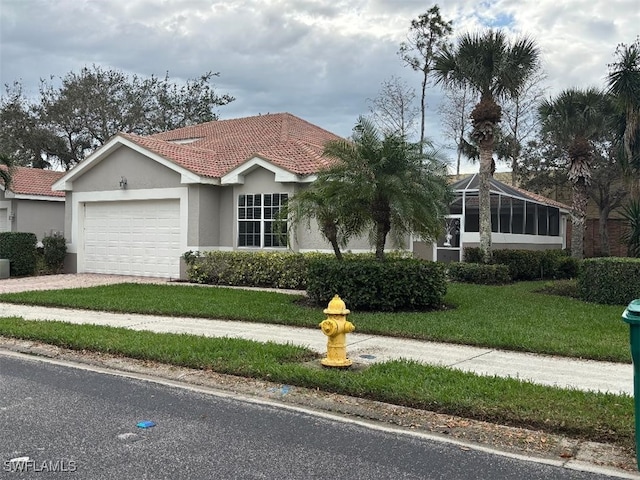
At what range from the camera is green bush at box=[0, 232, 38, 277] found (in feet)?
64.3

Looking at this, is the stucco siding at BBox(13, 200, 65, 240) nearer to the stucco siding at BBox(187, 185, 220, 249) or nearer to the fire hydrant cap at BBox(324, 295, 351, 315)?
the stucco siding at BBox(187, 185, 220, 249)

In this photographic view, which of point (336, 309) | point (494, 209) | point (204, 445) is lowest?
point (204, 445)

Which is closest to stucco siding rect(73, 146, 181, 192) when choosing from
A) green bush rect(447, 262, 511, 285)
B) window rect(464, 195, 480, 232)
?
green bush rect(447, 262, 511, 285)

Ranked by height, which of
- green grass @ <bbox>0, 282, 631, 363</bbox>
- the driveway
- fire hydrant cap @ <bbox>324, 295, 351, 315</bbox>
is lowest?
green grass @ <bbox>0, 282, 631, 363</bbox>

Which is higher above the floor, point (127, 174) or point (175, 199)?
point (127, 174)

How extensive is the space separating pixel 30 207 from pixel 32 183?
4.49ft

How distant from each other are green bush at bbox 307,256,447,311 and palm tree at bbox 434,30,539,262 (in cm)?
730

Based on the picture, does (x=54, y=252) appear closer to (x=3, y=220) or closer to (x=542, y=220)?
(x=3, y=220)

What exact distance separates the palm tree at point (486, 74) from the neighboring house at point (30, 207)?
604 inches

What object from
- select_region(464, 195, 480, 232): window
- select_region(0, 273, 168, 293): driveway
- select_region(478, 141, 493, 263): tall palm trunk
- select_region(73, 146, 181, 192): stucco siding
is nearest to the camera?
select_region(0, 273, 168, 293): driveway

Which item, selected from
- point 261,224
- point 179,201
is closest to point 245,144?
point 179,201

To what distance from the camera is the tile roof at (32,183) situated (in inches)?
932

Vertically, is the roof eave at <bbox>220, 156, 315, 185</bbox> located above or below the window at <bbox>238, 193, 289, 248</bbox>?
above

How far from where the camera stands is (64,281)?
17672 mm
